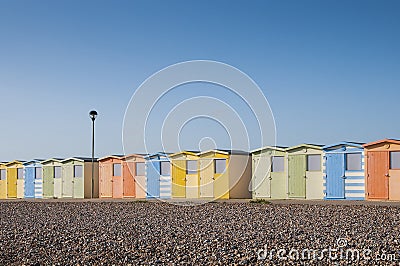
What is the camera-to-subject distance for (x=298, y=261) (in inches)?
341

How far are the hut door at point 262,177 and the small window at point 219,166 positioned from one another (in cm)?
131

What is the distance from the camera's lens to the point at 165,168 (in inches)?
1039

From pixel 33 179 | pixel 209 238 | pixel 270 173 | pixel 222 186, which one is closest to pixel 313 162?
pixel 270 173

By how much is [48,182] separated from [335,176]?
51.5ft

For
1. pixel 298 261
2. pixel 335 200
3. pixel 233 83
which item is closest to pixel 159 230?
pixel 298 261

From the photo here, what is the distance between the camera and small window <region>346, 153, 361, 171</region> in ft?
70.3

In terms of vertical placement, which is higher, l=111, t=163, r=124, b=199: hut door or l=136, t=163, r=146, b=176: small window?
l=136, t=163, r=146, b=176: small window

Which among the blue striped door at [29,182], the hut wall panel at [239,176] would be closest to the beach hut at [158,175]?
the hut wall panel at [239,176]

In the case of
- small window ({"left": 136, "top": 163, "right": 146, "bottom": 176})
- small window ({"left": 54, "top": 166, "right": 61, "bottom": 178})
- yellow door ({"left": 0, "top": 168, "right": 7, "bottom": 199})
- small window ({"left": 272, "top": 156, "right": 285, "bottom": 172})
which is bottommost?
yellow door ({"left": 0, "top": 168, "right": 7, "bottom": 199})

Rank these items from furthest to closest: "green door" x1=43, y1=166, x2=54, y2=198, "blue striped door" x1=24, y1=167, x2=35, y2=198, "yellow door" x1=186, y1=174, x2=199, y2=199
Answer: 1. "blue striped door" x1=24, y1=167, x2=35, y2=198
2. "green door" x1=43, y1=166, x2=54, y2=198
3. "yellow door" x1=186, y1=174, x2=199, y2=199

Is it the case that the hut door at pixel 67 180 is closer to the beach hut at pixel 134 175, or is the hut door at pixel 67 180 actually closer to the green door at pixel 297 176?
the beach hut at pixel 134 175

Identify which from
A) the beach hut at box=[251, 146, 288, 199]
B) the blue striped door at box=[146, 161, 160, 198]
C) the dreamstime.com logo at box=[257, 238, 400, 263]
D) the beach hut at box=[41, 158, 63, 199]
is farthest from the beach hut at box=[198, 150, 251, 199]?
the dreamstime.com logo at box=[257, 238, 400, 263]

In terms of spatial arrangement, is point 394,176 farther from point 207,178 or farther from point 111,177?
point 111,177

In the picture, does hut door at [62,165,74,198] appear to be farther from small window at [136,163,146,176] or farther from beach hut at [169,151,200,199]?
beach hut at [169,151,200,199]
